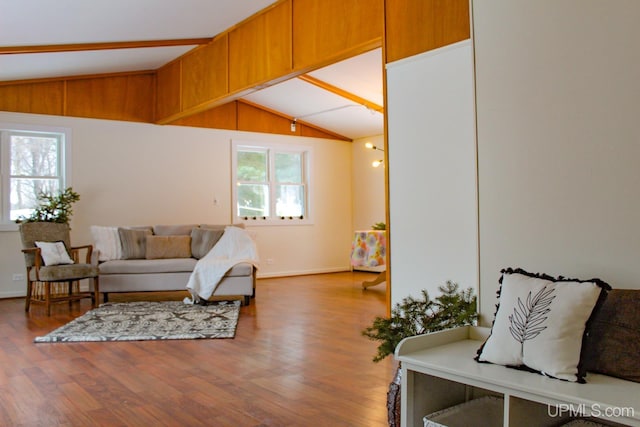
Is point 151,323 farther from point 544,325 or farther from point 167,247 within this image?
point 544,325

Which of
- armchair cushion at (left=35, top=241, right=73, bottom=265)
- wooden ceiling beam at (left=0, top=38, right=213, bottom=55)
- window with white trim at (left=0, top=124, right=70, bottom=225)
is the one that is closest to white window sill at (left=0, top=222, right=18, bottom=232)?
window with white trim at (left=0, top=124, right=70, bottom=225)

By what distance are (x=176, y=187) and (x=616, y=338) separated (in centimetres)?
719

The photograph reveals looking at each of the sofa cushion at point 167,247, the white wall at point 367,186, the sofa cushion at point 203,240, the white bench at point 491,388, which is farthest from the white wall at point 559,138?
the white wall at point 367,186

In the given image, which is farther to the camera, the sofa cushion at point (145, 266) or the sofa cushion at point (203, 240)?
the sofa cushion at point (203, 240)

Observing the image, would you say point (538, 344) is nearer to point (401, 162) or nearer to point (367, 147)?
Answer: point (401, 162)

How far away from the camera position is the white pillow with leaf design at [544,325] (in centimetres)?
162

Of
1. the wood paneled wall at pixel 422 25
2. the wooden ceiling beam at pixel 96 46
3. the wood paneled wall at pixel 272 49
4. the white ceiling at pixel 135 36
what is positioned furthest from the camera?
the wooden ceiling beam at pixel 96 46

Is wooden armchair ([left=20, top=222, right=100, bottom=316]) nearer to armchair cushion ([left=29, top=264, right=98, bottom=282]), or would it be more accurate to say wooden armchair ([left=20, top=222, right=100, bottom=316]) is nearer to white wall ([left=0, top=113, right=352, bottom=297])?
armchair cushion ([left=29, top=264, right=98, bottom=282])

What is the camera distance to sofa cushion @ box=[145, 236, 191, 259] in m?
6.75

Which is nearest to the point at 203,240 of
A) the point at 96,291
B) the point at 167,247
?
the point at 167,247

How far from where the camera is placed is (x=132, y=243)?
6770mm

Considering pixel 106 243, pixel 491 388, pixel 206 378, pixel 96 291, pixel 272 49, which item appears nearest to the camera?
Result: pixel 491 388

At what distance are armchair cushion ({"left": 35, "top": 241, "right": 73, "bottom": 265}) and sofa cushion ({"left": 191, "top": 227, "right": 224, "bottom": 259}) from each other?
146 cm

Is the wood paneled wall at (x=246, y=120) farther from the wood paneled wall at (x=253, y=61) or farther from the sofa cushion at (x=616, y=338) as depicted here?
the sofa cushion at (x=616, y=338)
